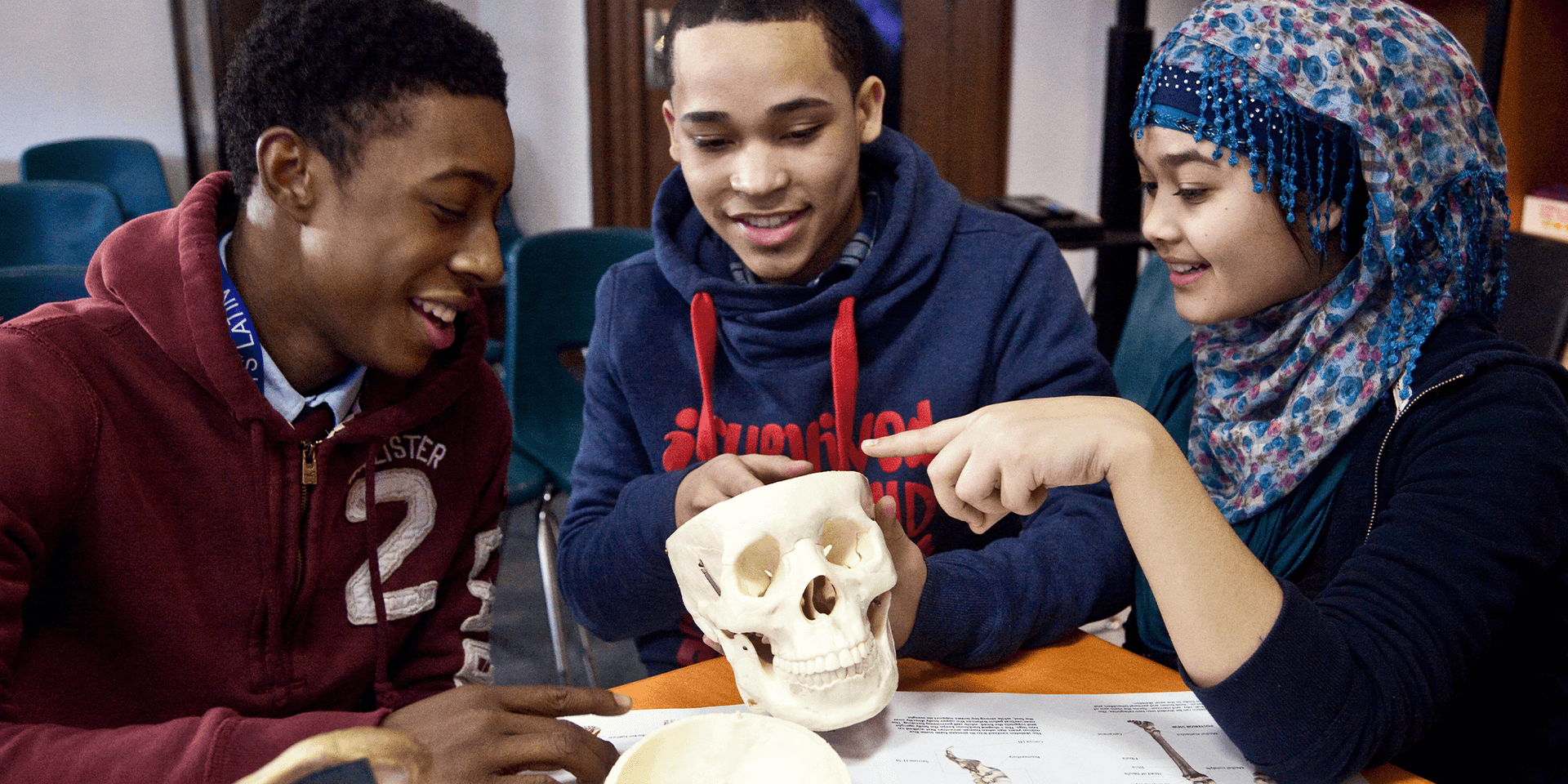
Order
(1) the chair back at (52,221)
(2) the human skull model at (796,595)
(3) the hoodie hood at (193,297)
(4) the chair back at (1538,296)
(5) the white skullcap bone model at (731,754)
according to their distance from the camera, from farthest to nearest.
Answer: (1) the chair back at (52,221) → (4) the chair back at (1538,296) → (3) the hoodie hood at (193,297) → (2) the human skull model at (796,595) → (5) the white skullcap bone model at (731,754)

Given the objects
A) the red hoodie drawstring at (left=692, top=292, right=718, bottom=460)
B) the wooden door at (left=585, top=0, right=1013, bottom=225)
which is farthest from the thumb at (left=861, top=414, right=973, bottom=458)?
the wooden door at (left=585, top=0, right=1013, bottom=225)

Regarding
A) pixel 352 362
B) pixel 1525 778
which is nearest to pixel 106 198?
pixel 352 362

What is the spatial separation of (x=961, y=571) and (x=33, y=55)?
555 centimetres

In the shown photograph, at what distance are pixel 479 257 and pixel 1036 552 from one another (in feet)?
2.47

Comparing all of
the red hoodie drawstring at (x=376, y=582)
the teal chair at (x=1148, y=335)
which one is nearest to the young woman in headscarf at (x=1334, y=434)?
the red hoodie drawstring at (x=376, y=582)

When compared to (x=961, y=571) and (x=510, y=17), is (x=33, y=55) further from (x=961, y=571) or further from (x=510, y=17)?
(x=961, y=571)

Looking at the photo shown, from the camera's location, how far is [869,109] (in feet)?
5.14

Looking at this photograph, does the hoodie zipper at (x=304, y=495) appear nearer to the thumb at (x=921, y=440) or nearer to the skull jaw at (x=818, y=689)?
the skull jaw at (x=818, y=689)

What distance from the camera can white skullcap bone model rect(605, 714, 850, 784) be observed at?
88cm

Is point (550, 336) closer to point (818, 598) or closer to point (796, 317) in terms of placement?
point (796, 317)

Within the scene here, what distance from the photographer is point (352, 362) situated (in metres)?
1.29

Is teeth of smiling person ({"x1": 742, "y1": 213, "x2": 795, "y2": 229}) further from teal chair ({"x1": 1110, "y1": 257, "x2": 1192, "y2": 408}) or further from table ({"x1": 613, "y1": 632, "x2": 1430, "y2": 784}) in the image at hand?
teal chair ({"x1": 1110, "y1": 257, "x2": 1192, "y2": 408})

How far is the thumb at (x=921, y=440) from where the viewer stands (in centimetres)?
105

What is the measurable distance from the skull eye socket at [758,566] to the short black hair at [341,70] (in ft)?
1.93
